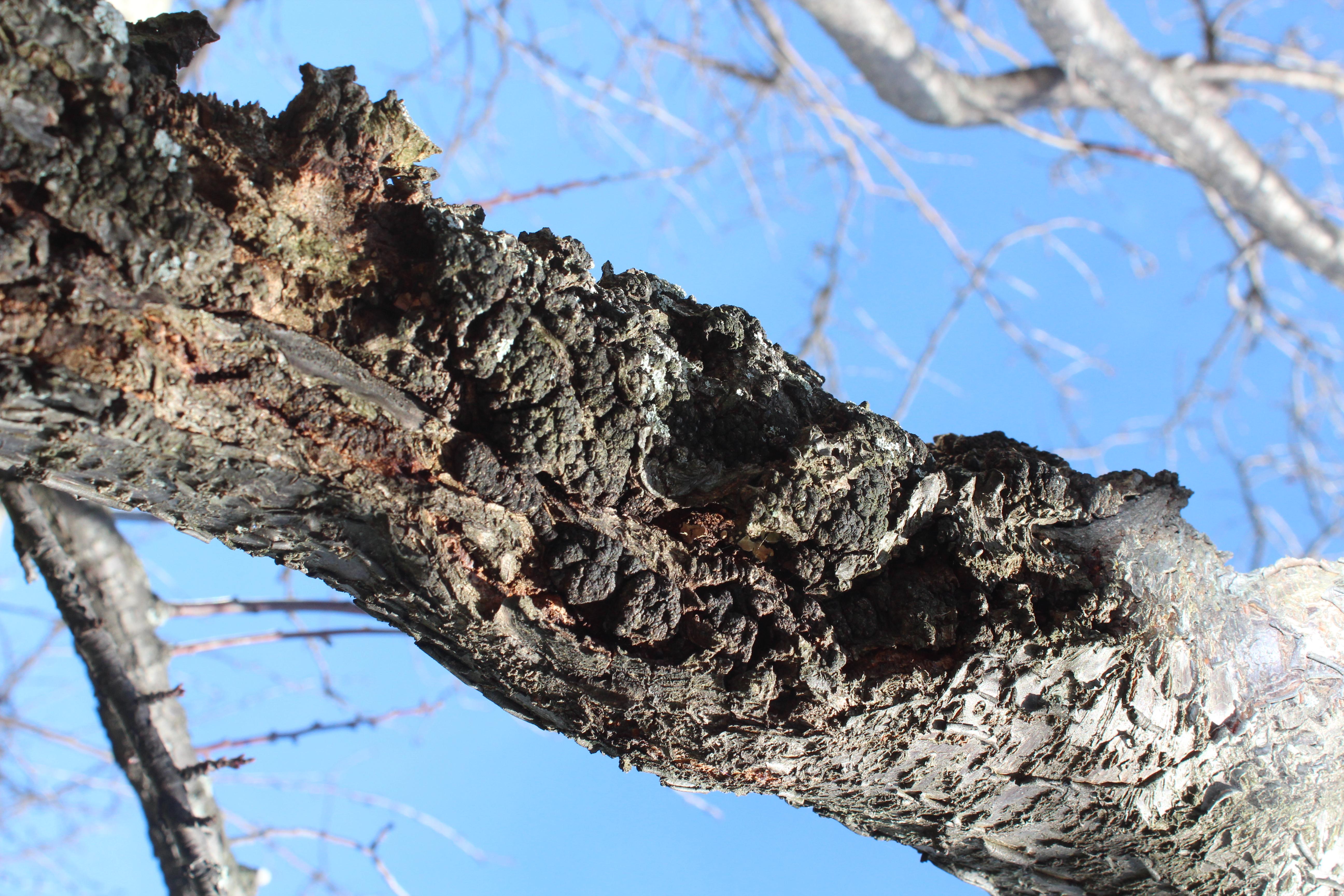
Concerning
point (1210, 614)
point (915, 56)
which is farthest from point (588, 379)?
point (915, 56)

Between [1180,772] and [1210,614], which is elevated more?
[1210,614]

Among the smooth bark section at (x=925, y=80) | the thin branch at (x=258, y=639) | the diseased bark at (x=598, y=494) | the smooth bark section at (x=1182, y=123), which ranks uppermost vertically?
the smooth bark section at (x=925, y=80)

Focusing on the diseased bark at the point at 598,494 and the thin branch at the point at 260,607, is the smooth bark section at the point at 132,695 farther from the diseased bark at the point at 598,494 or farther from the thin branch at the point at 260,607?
the diseased bark at the point at 598,494

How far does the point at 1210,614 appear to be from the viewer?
0.99 m

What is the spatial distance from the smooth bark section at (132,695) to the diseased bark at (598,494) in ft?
3.76

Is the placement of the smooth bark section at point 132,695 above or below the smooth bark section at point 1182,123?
below

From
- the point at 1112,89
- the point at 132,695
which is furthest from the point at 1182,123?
the point at 132,695

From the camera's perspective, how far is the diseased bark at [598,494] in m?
0.60

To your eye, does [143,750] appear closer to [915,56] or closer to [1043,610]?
[1043,610]

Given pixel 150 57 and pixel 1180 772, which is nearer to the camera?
pixel 150 57

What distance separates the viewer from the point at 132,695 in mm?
1658

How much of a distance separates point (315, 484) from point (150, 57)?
349 millimetres

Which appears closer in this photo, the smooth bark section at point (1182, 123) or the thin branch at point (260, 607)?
the thin branch at point (260, 607)

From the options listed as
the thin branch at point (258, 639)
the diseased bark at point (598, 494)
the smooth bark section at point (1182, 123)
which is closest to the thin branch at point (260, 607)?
the thin branch at point (258, 639)
